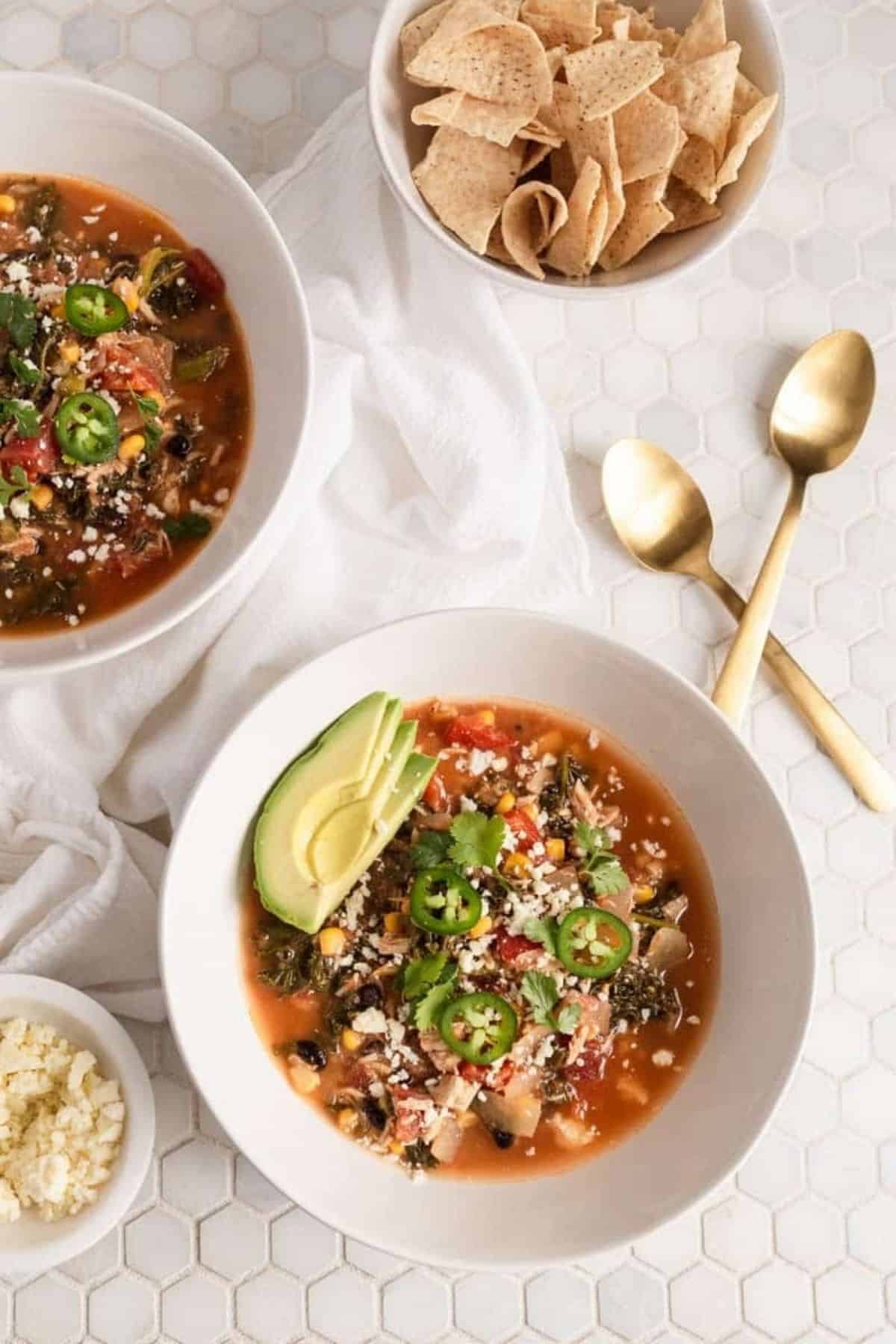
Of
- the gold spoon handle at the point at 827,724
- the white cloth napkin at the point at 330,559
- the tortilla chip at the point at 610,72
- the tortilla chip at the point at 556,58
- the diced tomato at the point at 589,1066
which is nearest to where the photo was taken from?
the tortilla chip at the point at 610,72

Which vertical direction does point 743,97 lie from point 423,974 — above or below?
above

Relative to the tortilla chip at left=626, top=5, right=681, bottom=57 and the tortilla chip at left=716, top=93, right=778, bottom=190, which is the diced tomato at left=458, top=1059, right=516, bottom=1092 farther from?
the tortilla chip at left=626, top=5, right=681, bottom=57

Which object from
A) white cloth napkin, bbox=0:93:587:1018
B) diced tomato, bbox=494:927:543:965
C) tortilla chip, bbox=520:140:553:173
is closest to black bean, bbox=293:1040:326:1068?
white cloth napkin, bbox=0:93:587:1018

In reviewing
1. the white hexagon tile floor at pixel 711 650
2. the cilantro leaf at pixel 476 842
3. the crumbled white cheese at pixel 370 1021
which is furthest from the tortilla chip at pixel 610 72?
the crumbled white cheese at pixel 370 1021

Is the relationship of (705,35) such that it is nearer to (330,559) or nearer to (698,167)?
(698,167)

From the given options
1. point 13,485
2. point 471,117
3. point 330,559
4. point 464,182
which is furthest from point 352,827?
point 471,117

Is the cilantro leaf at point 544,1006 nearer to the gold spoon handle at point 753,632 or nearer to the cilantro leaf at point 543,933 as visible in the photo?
the cilantro leaf at point 543,933
